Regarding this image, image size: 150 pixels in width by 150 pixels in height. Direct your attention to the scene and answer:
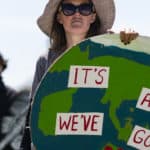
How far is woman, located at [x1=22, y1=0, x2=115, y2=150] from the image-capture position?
3.44 metres

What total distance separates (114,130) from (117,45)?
1.11ft

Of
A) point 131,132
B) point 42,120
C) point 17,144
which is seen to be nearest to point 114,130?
point 131,132

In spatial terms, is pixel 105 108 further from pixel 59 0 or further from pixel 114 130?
pixel 59 0

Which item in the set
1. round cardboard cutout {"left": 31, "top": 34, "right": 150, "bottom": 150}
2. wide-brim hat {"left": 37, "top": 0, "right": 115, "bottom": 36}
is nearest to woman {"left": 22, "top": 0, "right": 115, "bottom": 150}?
wide-brim hat {"left": 37, "top": 0, "right": 115, "bottom": 36}

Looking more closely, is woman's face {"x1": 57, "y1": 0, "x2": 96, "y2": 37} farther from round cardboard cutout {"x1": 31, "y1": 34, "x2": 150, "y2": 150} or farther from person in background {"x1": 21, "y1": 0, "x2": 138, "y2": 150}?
round cardboard cutout {"x1": 31, "y1": 34, "x2": 150, "y2": 150}

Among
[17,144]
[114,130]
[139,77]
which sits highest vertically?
[139,77]

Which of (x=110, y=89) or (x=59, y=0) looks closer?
(x=110, y=89)

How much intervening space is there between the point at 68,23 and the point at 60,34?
0.13m

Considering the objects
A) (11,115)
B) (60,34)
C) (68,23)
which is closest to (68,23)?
(68,23)

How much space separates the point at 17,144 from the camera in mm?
3625

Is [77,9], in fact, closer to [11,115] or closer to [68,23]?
[68,23]

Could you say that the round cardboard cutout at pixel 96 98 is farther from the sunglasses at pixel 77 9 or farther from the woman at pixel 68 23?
the sunglasses at pixel 77 9

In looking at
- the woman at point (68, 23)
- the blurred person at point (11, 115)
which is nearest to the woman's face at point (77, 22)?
the woman at point (68, 23)

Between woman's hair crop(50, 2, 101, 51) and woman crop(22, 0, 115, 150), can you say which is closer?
woman crop(22, 0, 115, 150)
